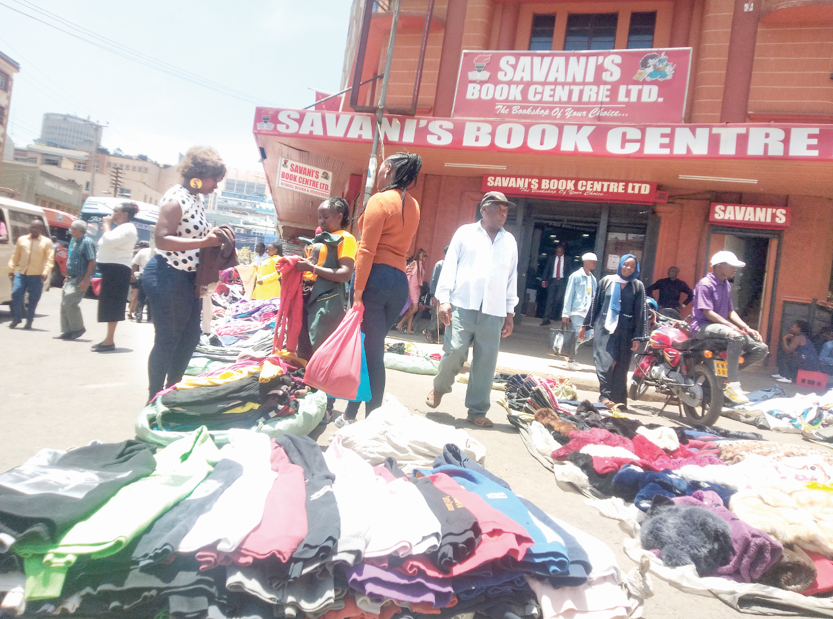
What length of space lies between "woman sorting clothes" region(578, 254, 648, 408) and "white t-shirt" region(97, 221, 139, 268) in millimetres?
5763

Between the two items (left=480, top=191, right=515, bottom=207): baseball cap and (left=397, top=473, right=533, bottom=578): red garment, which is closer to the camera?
(left=397, top=473, right=533, bottom=578): red garment

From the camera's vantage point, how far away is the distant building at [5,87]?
43.5 meters

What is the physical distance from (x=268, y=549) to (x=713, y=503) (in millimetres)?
2333

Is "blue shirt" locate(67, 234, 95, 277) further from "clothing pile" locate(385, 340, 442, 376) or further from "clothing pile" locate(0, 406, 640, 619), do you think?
"clothing pile" locate(0, 406, 640, 619)

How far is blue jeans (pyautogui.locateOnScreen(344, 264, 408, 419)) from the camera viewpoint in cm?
371

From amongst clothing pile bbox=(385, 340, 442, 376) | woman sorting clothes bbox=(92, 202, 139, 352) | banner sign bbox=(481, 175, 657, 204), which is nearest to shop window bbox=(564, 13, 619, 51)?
banner sign bbox=(481, 175, 657, 204)

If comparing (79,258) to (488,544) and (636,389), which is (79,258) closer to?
(488,544)

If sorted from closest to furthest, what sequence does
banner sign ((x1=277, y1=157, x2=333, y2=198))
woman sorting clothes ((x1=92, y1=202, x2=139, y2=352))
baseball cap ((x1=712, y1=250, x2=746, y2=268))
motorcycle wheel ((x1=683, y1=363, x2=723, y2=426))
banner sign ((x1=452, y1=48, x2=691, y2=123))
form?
motorcycle wheel ((x1=683, y1=363, x2=723, y2=426)) → baseball cap ((x1=712, y1=250, x2=746, y2=268)) → woman sorting clothes ((x1=92, y1=202, x2=139, y2=352)) → banner sign ((x1=452, y1=48, x2=691, y2=123)) → banner sign ((x1=277, y1=157, x2=333, y2=198))

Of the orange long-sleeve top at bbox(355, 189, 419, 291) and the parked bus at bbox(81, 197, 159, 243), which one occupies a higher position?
the parked bus at bbox(81, 197, 159, 243)

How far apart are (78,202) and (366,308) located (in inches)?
2549

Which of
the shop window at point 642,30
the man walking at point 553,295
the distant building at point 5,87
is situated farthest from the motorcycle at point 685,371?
the distant building at point 5,87

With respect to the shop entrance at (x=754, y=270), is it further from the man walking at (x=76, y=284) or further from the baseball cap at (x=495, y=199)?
the man walking at (x=76, y=284)

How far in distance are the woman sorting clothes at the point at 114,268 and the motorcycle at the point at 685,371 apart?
21.2ft

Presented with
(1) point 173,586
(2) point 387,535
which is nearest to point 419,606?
(2) point 387,535
